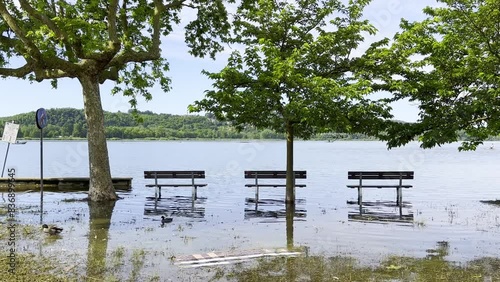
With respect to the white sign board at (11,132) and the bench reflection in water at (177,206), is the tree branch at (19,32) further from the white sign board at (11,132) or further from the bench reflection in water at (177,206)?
the white sign board at (11,132)

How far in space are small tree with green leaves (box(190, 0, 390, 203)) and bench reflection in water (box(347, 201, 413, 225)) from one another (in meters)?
2.75

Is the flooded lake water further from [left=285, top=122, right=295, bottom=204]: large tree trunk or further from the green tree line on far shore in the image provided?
the green tree line on far shore

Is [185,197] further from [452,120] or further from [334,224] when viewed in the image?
[452,120]

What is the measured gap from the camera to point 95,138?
17.6m

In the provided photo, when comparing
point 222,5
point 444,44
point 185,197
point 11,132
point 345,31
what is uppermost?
point 222,5

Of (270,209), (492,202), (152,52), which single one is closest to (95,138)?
(152,52)

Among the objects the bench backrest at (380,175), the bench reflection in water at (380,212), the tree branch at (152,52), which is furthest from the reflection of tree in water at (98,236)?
the bench backrest at (380,175)

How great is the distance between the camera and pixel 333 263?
8641mm

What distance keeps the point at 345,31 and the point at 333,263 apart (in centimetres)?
914

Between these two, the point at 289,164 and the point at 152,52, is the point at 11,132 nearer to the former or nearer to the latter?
the point at 152,52

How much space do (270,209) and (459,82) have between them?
779cm

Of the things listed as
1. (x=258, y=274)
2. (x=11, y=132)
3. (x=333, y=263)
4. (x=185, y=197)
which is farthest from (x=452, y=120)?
(x=11, y=132)

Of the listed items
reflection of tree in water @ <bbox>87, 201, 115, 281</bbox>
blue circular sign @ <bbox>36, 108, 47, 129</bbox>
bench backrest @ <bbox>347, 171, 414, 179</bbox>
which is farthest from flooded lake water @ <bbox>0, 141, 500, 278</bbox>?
blue circular sign @ <bbox>36, 108, 47, 129</bbox>

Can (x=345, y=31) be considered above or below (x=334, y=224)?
above
